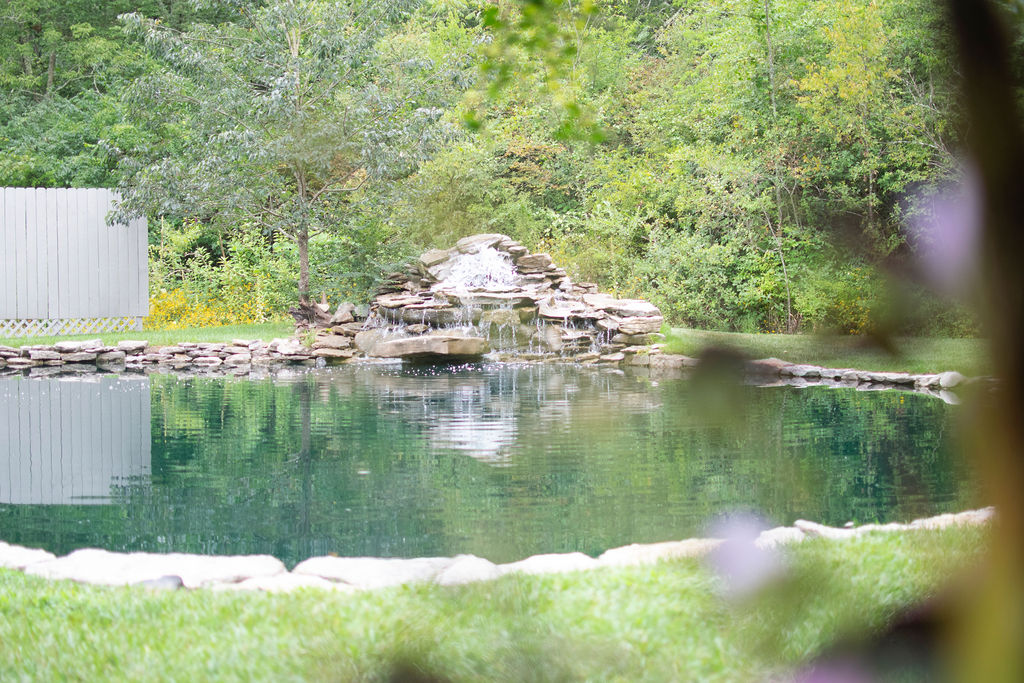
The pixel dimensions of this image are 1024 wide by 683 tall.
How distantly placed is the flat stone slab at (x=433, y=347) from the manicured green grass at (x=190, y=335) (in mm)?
1965

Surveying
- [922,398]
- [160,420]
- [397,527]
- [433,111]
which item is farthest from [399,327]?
[397,527]

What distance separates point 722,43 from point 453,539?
12390 millimetres

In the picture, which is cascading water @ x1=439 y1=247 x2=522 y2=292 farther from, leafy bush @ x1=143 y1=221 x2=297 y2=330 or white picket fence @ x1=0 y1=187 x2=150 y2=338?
white picket fence @ x1=0 y1=187 x2=150 y2=338

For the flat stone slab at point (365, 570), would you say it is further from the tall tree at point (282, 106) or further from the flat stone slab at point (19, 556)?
the tall tree at point (282, 106)

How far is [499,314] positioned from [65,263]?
716 centimetres

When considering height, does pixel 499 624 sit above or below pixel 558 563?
above

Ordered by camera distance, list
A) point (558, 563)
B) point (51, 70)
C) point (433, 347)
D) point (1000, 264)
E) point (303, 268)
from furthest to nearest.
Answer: point (51, 70) < point (303, 268) < point (433, 347) < point (558, 563) < point (1000, 264)

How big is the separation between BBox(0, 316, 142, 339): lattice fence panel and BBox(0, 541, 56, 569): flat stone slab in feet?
37.7

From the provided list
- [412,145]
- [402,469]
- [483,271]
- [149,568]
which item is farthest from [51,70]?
[149,568]

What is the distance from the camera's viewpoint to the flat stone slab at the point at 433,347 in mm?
12312

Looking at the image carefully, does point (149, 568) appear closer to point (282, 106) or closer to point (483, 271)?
point (282, 106)

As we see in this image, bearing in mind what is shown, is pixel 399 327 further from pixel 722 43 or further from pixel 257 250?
pixel 722 43

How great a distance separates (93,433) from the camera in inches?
278

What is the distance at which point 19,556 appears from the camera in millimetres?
3656
